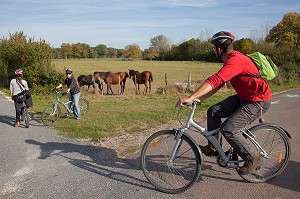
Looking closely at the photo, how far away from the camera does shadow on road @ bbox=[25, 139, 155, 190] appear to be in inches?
166

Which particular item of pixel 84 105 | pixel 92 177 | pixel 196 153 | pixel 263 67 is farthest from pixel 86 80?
pixel 263 67

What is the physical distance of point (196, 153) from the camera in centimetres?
361

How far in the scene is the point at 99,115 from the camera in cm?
935

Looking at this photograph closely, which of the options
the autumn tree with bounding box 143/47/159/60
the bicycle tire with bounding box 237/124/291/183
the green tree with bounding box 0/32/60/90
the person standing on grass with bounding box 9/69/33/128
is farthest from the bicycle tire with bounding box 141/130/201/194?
the autumn tree with bounding box 143/47/159/60

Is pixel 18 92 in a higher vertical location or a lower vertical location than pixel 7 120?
higher

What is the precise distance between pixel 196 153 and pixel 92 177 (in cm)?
175

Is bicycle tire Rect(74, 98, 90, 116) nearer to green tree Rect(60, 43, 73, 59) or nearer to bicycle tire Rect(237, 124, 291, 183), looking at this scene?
bicycle tire Rect(237, 124, 291, 183)

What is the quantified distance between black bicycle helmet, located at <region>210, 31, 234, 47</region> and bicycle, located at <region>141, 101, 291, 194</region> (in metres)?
0.85

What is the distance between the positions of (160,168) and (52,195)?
5.46 feet

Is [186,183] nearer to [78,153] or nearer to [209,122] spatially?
[209,122]

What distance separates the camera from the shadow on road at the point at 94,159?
4.22 meters

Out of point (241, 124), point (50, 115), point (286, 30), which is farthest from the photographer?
point (286, 30)

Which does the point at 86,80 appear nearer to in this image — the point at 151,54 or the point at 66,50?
Result: the point at 151,54

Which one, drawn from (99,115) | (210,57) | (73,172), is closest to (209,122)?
(73,172)
